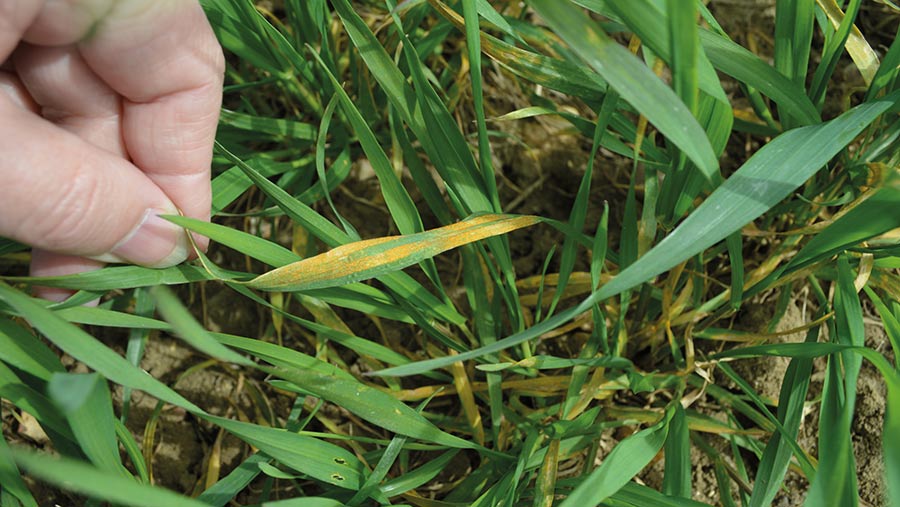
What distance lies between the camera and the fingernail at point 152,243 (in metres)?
0.80

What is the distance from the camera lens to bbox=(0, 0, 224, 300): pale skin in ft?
2.38

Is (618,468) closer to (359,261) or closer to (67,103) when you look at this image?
(359,261)

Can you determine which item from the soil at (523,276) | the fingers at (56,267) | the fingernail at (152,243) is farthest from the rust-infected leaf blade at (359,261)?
the soil at (523,276)

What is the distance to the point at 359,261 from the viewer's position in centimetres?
75

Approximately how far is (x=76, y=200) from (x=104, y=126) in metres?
0.21

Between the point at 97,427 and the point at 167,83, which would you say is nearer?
the point at 97,427

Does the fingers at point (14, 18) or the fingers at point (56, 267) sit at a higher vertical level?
the fingers at point (14, 18)

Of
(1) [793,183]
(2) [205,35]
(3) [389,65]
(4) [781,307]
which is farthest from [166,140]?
(4) [781,307]

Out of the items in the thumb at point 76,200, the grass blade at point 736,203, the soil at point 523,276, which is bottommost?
the soil at point 523,276

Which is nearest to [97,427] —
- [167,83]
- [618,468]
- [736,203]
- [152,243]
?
[152,243]

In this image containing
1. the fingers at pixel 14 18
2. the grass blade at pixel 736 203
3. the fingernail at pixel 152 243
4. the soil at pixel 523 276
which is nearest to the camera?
the grass blade at pixel 736 203

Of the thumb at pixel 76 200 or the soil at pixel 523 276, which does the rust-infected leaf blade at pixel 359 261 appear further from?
the soil at pixel 523 276

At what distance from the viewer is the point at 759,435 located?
3.41 feet

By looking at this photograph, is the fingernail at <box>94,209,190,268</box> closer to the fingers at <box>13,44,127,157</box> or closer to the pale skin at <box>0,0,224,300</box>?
the pale skin at <box>0,0,224,300</box>
